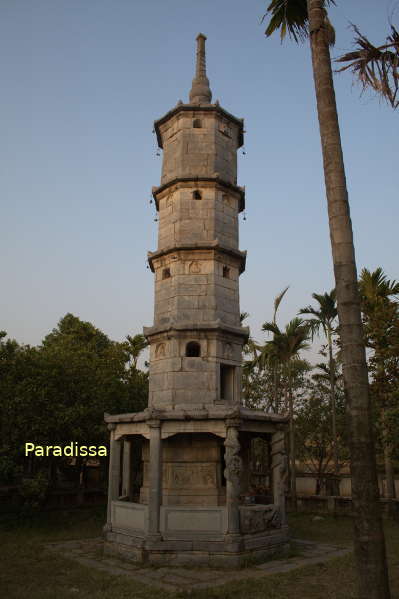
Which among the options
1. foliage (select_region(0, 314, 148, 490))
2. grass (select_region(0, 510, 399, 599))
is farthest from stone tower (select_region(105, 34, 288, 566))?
foliage (select_region(0, 314, 148, 490))

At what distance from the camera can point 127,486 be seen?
18469mm

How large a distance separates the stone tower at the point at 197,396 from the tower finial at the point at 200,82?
0.08m

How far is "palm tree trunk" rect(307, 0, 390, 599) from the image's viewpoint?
704 centimetres

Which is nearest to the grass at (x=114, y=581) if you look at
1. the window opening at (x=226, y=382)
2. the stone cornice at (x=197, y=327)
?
the window opening at (x=226, y=382)

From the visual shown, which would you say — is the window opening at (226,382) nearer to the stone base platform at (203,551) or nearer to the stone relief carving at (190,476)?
the stone relief carving at (190,476)

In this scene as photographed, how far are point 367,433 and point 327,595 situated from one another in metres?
6.17

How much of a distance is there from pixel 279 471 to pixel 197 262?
7.70 meters

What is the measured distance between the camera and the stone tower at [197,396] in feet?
47.3

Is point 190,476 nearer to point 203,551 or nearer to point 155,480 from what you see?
point 155,480

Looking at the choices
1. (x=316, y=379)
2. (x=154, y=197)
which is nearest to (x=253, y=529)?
(x=154, y=197)

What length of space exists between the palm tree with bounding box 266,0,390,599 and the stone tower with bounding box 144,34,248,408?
8678 millimetres

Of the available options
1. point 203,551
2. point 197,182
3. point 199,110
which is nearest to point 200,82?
point 199,110

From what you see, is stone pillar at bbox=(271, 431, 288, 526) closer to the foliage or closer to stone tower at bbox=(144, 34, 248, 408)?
stone tower at bbox=(144, 34, 248, 408)

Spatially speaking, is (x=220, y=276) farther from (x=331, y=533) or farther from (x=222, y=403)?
(x=331, y=533)
